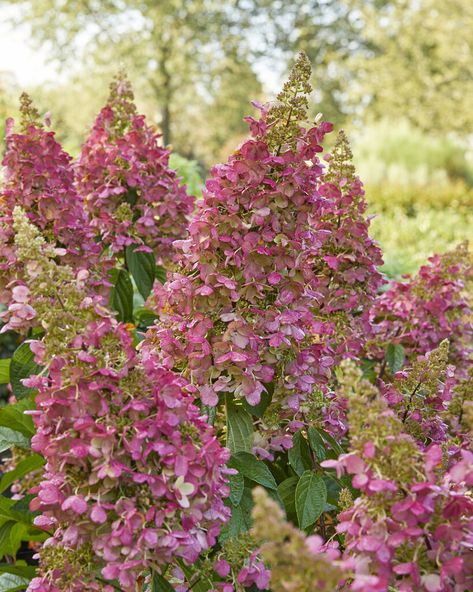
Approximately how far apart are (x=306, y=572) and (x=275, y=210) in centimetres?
86

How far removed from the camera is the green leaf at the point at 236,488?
1.69 metres

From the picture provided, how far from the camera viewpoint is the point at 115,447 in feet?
4.44

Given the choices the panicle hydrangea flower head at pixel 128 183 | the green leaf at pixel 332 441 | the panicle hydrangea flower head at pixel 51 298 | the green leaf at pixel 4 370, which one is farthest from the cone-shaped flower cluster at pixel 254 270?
the panicle hydrangea flower head at pixel 128 183

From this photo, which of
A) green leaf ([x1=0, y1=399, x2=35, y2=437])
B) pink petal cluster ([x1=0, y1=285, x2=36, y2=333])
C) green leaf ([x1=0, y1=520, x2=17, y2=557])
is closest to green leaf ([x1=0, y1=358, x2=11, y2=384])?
green leaf ([x1=0, y1=399, x2=35, y2=437])

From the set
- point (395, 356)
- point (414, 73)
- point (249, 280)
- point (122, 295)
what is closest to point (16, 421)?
point (122, 295)

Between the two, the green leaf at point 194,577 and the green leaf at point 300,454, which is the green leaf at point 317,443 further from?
the green leaf at point 194,577

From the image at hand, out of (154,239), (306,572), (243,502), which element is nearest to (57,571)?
(243,502)

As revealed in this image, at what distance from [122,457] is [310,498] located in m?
0.55

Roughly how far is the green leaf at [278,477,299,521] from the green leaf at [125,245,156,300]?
83 centimetres

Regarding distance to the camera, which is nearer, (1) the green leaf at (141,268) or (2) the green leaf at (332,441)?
(2) the green leaf at (332,441)

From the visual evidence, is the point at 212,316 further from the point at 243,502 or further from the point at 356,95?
the point at 356,95

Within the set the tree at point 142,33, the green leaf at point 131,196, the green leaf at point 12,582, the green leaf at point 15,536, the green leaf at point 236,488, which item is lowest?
the green leaf at point 12,582

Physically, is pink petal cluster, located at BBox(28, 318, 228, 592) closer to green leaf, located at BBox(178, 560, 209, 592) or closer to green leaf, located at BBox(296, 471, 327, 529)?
green leaf, located at BBox(178, 560, 209, 592)

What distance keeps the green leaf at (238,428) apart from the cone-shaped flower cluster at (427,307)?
0.75 meters
